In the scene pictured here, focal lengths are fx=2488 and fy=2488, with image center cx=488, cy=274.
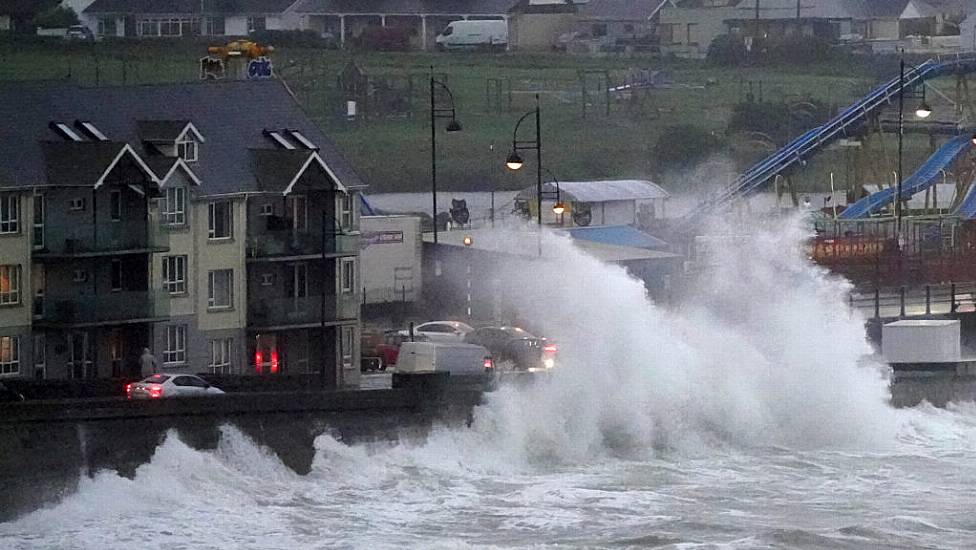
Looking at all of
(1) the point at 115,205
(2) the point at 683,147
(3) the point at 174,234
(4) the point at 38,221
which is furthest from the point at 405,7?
(4) the point at 38,221

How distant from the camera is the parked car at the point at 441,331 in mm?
51281

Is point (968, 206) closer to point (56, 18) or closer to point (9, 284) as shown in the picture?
point (56, 18)

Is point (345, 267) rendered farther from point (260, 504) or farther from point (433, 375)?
point (260, 504)

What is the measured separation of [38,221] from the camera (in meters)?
44.8

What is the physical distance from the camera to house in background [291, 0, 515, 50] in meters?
114

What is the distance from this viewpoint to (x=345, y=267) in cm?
4984

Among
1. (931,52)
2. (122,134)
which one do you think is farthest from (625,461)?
(931,52)

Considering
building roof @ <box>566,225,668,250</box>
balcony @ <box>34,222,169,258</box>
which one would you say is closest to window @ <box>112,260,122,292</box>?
balcony @ <box>34,222,169,258</box>

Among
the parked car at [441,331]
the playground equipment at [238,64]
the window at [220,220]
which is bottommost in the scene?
the parked car at [441,331]

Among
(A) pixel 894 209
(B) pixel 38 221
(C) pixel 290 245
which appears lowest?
(C) pixel 290 245

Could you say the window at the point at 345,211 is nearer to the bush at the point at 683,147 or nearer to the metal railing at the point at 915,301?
the metal railing at the point at 915,301

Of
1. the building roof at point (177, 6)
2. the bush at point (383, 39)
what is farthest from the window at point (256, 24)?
the bush at point (383, 39)

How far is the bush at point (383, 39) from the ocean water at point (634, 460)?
185 ft

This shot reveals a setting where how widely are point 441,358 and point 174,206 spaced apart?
5.90 m
